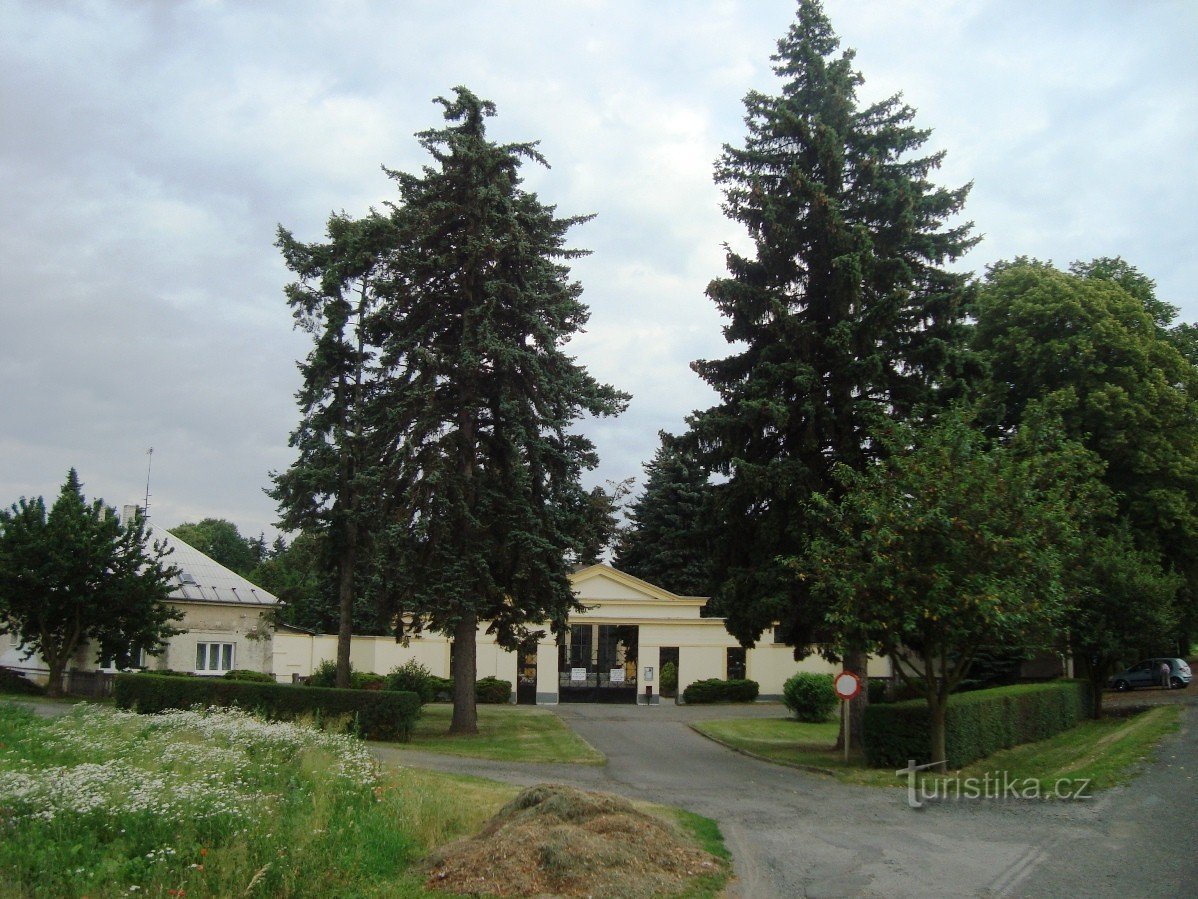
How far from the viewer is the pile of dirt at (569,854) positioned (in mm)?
8875

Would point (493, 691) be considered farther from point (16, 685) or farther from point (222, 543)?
point (222, 543)

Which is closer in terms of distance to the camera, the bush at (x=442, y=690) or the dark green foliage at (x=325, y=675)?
the dark green foliage at (x=325, y=675)

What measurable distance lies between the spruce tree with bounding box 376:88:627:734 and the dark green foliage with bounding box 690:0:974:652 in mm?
4697

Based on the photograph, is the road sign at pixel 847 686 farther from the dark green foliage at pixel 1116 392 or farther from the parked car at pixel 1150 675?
the parked car at pixel 1150 675

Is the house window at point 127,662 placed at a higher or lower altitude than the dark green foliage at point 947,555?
lower

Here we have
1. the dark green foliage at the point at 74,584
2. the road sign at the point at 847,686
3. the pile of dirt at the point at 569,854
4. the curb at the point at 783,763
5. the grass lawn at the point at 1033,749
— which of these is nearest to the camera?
the pile of dirt at the point at 569,854

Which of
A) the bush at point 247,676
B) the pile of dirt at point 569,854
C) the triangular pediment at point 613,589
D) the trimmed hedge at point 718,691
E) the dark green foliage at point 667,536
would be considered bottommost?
the trimmed hedge at point 718,691

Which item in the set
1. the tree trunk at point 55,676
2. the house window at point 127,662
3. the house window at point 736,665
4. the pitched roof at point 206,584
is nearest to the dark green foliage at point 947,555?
the house window at point 736,665

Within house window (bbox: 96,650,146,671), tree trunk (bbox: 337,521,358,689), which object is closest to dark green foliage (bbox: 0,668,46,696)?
house window (bbox: 96,650,146,671)

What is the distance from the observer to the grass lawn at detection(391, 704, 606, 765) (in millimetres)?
21656

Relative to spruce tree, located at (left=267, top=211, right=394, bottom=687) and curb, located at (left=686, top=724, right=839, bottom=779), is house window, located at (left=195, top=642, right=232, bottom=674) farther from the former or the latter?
curb, located at (left=686, top=724, right=839, bottom=779)

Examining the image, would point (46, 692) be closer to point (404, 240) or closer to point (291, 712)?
point (291, 712)

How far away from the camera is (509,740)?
24.7m

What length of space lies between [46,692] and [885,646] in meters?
27.3
